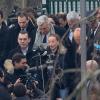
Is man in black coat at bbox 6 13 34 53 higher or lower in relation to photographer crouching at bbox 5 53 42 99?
higher

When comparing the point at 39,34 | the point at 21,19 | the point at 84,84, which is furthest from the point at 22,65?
the point at 84,84

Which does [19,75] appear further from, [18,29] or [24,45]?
[18,29]

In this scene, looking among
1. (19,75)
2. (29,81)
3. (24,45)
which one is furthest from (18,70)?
(24,45)

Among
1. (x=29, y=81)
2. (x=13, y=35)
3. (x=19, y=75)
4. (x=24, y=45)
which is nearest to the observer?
(x=29, y=81)

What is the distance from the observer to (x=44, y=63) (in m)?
6.88

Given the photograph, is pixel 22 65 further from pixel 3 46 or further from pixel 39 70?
pixel 3 46

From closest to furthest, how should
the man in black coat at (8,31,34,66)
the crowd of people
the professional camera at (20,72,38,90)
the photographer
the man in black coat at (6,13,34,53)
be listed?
the crowd of people → the professional camera at (20,72,38,90) → the photographer → the man in black coat at (8,31,34,66) → the man in black coat at (6,13,34,53)

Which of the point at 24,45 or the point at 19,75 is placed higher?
the point at 24,45

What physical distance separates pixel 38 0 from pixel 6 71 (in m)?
8.35

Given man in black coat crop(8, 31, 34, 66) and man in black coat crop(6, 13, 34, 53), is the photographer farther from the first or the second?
man in black coat crop(6, 13, 34, 53)

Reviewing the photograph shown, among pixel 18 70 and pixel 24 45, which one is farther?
pixel 24 45

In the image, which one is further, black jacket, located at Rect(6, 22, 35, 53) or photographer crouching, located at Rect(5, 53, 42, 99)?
black jacket, located at Rect(6, 22, 35, 53)

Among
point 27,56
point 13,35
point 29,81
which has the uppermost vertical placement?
point 13,35

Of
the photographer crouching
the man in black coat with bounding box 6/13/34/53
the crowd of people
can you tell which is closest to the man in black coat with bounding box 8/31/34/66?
the crowd of people
